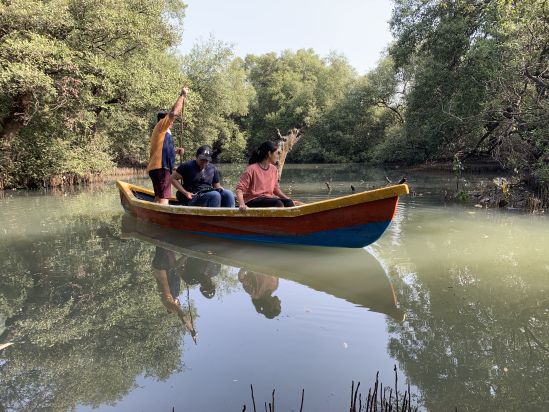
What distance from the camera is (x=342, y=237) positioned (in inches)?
222

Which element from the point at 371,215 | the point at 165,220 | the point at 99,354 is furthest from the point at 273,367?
the point at 165,220

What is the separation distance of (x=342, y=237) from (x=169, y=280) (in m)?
2.15

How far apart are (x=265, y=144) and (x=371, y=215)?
1.65 metres

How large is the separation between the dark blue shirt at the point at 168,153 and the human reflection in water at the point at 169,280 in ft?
5.31

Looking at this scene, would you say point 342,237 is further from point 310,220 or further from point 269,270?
point 269,270

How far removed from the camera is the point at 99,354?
3059 mm

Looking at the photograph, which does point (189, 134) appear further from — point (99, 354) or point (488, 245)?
point (99, 354)

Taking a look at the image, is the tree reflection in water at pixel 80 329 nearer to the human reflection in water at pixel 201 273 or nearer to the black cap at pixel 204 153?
the human reflection in water at pixel 201 273

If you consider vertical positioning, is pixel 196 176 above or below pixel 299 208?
above

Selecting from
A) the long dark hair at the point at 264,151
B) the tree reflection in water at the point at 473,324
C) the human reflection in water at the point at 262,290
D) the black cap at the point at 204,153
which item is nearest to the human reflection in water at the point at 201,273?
the human reflection in water at the point at 262,290

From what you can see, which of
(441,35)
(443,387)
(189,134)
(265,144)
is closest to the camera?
(443,387)

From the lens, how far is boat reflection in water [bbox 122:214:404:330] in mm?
4133

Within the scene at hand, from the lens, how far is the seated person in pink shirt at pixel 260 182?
5.93 m

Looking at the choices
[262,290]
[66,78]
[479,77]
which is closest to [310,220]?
[262,290]
